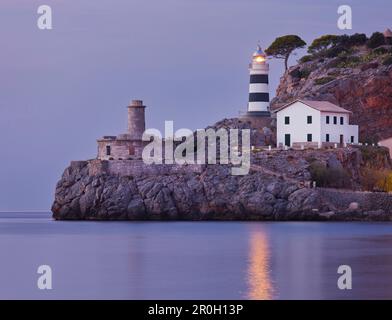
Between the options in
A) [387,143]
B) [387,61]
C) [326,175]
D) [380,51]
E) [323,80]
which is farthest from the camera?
[380,51]

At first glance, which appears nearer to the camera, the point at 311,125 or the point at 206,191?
the point at 206,191

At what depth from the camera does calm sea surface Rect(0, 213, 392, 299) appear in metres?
37.8

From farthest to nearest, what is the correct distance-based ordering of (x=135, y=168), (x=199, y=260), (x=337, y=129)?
(x=337, y=129), (x=135, y=168), (x=199, y=260)

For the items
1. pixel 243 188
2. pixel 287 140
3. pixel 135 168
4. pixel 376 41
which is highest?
pixel 376 41

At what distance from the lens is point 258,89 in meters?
74.1

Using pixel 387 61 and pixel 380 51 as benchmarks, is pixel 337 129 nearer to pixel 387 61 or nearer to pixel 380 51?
pixel 387 61

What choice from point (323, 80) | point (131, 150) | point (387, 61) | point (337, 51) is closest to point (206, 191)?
point (131, 150)

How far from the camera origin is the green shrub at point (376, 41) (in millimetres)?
85625

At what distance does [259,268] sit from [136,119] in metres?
28.8

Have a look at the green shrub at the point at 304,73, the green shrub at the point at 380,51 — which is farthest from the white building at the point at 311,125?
the green shrub at the point at 380,51

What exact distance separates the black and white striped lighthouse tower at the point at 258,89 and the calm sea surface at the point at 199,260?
982 centimetres

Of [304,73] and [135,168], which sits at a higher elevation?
[304,73]

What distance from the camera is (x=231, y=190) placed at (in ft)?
212

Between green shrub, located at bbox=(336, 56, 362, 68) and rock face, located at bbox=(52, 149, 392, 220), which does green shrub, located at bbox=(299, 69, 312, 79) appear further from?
rock face, located at bbox=(52, 149, 392, 220)
